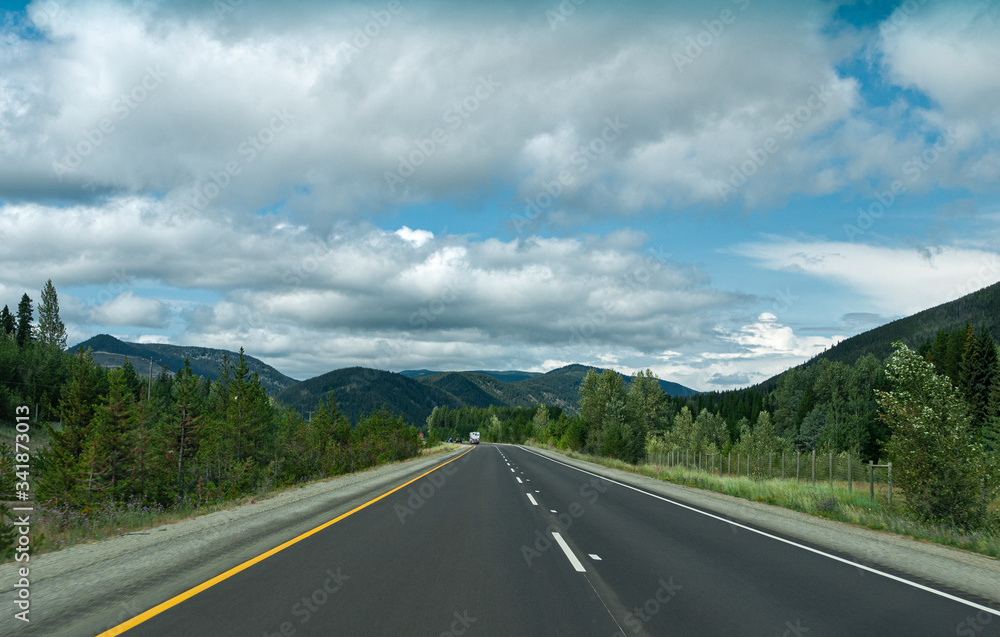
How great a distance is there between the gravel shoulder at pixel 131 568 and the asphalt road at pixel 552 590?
496 mm

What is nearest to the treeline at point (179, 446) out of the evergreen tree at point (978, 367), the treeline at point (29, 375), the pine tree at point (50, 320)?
the treeline at point (29, 375)

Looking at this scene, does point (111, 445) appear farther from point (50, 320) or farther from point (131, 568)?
point (50, 320)

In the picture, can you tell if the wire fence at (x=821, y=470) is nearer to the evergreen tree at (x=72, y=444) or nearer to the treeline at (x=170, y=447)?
the treeline at (x=170, y=447)

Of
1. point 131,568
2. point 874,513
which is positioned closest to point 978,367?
point 874,513

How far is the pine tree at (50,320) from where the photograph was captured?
11588 cm

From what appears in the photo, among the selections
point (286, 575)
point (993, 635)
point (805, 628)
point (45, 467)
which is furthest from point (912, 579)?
point (45, 467)

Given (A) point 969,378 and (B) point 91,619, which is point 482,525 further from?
(A) point 969,378

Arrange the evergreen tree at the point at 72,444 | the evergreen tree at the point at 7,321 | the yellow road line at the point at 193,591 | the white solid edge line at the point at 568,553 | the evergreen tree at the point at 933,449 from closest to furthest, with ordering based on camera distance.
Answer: the yellow road line at the point at 193,591, the white solid edge line at the point at 568,553, the evergreen tree at the point at 933,449, the evergreen tree at the point at 72,444, the evergreen tree at the point at 7,321

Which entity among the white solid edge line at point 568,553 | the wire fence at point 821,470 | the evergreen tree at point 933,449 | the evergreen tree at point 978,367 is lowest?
the wire fence at point 821,470

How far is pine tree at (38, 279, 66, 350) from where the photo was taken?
116 m

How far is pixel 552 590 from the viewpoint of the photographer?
691 centimetres

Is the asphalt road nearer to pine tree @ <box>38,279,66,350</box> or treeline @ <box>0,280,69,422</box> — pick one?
treeline @ <box>0,280,69,422</box>

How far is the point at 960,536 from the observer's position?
12953mm

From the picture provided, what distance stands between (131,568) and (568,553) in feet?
19.9
